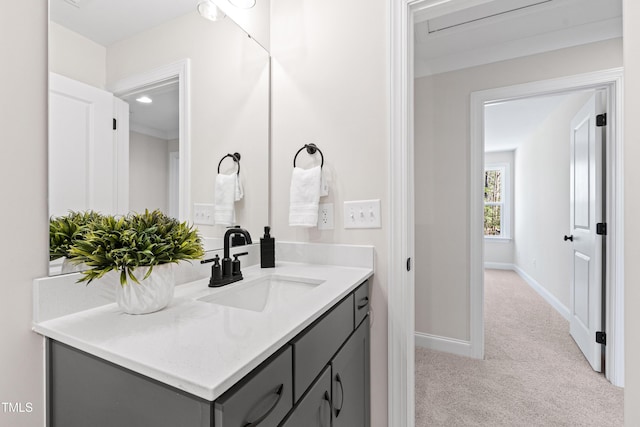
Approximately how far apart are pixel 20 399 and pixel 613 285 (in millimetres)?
2986

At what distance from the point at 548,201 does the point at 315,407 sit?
175 inches

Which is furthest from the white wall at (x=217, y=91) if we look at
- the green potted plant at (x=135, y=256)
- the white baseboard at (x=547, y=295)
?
the white baseboard at (x=547, y=295)

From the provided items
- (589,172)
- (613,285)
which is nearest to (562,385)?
(613,285)

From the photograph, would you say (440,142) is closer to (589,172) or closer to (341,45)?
(589,172)

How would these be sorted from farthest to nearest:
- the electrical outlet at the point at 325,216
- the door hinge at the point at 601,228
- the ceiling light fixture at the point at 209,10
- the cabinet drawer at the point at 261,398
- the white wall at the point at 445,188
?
the white wall at the point at 445,188
the door hinge at the point at 601,228
the electrical outlet at the point at 325,216
the ceiling light fixture at the point at 209,10
the cabinet drawer at the point at 261,398

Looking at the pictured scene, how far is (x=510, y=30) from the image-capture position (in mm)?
2133

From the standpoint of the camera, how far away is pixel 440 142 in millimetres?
2465

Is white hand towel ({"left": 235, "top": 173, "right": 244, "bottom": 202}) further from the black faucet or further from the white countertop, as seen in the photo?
the white countertop

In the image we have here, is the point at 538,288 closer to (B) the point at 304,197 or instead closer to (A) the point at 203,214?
(B) the point at 304,197

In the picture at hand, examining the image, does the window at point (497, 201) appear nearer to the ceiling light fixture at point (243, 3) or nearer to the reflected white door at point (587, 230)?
the reflected white door at point (587, 230)

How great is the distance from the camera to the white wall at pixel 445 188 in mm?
2369

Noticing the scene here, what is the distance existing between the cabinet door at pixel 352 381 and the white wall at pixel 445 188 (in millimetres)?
1405

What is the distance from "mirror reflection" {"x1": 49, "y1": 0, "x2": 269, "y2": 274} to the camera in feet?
2.70

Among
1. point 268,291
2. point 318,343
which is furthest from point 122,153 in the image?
point 318,343
